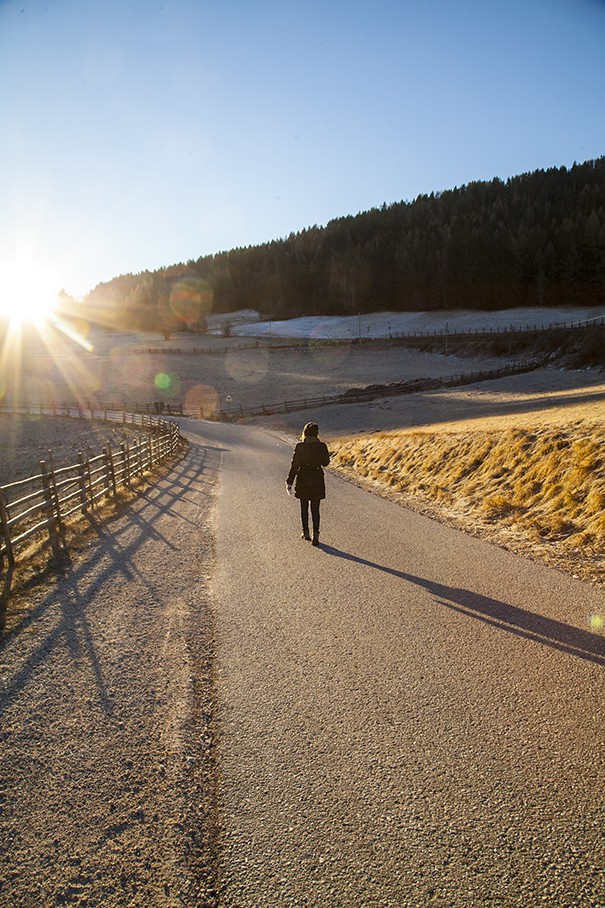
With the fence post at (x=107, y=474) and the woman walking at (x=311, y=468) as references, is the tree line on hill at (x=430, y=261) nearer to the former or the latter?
the fence post at (x=107, y=474)

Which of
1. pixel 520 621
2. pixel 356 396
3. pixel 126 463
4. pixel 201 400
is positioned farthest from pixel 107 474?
pixel 201 400

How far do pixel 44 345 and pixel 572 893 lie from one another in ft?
403

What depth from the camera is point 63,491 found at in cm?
1403

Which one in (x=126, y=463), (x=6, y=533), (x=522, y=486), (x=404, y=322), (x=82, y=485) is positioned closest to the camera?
(x=6, y=533)

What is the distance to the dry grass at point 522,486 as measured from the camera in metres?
7.38

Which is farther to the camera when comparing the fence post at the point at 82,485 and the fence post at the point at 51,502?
the fence post at the point at 82,485

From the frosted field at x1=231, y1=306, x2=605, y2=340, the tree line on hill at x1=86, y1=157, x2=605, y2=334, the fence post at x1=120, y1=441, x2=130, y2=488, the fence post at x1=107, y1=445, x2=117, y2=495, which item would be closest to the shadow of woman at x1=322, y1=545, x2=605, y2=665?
the fence post at x1=107, y1=445, x2=117, y2=495

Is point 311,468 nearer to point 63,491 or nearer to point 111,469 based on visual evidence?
point 111,469

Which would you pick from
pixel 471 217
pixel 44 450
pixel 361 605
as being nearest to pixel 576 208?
pixel 471 217

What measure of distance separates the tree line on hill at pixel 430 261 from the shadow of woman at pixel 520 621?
101 meters

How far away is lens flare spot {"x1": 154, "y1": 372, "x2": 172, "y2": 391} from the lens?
2546 inches

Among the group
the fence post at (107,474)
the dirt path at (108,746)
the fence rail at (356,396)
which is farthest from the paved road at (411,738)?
the fence rail at (356,396)

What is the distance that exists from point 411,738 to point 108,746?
2.13m

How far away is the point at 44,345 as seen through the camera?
108m
